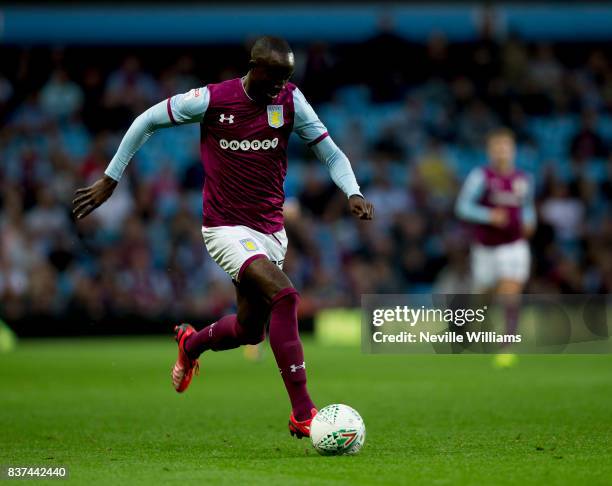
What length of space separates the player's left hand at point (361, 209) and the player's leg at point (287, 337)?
569 mm

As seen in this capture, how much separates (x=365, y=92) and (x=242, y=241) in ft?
48.0

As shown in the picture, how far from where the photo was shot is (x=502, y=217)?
13430 mm

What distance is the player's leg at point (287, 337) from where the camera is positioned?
6680 mm

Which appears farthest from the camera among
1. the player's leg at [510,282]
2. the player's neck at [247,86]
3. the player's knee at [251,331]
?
the player's leg at [510,282]

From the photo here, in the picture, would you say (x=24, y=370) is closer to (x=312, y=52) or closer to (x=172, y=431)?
(x=172, y=431)

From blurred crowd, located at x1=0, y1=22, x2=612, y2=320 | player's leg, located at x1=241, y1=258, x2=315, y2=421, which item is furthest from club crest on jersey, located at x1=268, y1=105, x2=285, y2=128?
blurred crowd, located at x1=0, y1=22, x2=612, y2=320

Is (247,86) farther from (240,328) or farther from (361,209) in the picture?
(240,328)

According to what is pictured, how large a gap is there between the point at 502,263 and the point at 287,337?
743 centimetres

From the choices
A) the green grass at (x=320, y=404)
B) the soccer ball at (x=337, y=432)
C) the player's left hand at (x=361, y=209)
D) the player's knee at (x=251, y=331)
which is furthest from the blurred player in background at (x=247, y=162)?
the green grass at (x=320, y=404)

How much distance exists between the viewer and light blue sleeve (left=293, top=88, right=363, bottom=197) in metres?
7.21

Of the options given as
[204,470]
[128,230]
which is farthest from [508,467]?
[128,230]

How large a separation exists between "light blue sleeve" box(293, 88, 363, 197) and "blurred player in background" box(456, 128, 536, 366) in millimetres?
6355

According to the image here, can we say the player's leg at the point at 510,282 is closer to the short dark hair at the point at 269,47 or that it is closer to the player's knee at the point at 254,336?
the player's knee at the point at 254,336

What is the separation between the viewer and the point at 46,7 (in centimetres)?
2152
